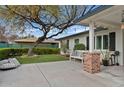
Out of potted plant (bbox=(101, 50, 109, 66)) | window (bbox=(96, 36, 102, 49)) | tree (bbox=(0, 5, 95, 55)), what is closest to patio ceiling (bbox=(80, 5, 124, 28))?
potted plant (bbox=(101, 50, 109, 66))

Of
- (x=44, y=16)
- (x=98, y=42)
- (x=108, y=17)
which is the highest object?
(x=44, y=16)

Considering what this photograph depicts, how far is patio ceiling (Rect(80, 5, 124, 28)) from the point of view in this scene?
7.20m

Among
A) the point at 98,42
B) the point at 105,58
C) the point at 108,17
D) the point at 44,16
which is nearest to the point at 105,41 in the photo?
the point at 98,42

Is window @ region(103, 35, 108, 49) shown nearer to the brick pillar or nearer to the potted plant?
the potted plant

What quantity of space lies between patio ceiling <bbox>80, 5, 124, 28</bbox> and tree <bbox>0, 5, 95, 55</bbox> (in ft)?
27.0

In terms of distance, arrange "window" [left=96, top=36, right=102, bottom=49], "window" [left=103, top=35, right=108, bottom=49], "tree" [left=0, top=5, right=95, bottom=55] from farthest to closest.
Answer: "tree" [left=0, top=5, right=95, bottom=55] < "window" [left=96, top=36, right=102, bottom=49] < "window" [left=103, top=35, right=108, bottom=49]

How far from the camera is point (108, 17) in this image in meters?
8.95

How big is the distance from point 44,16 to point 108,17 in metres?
13.0

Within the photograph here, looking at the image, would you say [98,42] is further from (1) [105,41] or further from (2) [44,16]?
(2) [44,16]

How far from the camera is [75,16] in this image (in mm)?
21516
